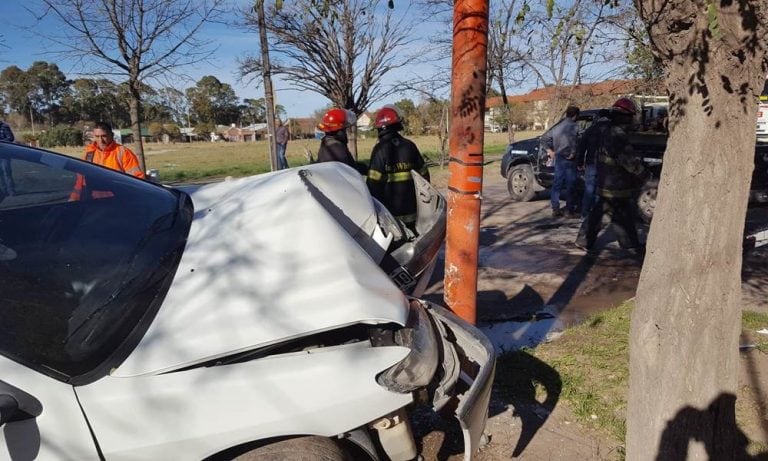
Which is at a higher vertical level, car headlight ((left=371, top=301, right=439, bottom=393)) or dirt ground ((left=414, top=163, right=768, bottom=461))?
car headlight ((left=371, top=301, right=439, bottom=393))

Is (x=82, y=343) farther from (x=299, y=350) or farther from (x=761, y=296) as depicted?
(x=761, y=296)

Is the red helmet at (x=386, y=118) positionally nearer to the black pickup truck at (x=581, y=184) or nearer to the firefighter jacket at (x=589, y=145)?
the black pickup truck at (x=581, y=184)

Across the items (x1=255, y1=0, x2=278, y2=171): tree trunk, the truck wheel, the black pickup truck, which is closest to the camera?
the black pickup truck

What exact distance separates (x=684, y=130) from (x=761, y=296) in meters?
4.00

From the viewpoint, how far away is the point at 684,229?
2.16 metres

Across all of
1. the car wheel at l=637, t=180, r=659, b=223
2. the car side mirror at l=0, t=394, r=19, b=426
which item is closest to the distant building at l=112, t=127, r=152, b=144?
the car side mirror at l=0, t=394, r=19, b=426

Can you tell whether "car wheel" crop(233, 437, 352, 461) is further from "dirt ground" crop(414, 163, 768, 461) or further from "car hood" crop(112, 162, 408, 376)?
"dirt ground" crop(414, 163, 768, 461)

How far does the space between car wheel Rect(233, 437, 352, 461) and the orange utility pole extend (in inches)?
Result: 62.5

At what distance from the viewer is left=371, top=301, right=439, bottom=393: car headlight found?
6.70 feet

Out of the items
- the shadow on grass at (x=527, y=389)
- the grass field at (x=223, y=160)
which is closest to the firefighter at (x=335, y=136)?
the shadow on grass at (x=527, y=389)

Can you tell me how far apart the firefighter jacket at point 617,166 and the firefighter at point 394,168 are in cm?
270

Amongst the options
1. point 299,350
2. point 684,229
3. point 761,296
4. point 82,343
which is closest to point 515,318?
point 761,296

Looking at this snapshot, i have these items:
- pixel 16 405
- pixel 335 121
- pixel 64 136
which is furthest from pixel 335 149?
pixel 64 136

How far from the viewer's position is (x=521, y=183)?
11.6 m
